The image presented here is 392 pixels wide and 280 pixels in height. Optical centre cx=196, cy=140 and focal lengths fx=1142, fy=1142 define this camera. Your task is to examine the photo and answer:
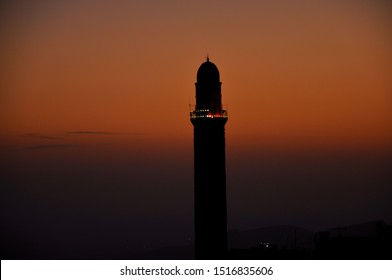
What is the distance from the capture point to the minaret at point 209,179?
91562mm

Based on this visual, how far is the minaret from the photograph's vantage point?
300ft

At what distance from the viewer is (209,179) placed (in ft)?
302

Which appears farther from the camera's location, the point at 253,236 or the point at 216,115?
the point at 253,236

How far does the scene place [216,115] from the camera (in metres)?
92.8

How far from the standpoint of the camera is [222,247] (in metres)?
91.4

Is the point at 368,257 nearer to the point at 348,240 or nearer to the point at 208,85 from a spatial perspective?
the point at 348,240

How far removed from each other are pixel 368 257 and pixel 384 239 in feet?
12.3
